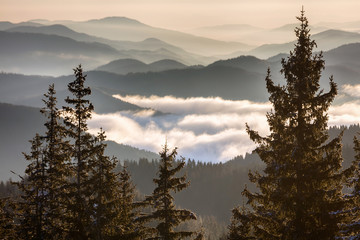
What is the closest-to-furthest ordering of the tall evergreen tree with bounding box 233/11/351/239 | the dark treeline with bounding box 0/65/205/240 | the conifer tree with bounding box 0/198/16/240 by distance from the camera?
1. the tall evergreen tree with bounding box 233/11/351/239
2. the dark treeline with bounding box 0/65/205/240
3. the conifer tree with bounding box 0/198/16/240

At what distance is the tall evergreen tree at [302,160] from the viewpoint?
72.7ft

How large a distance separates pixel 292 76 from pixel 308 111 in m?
1.74

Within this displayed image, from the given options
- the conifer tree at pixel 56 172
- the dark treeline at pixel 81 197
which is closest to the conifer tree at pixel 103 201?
the dark treeline at pixel 81 197

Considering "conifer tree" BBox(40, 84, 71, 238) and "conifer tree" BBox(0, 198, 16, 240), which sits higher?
"conifer tree" BBox(40, 84, 71, 238)

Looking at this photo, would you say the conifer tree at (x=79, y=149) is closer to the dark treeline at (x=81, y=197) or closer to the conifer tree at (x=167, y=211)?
the dark treeline at (x=81, y=197)

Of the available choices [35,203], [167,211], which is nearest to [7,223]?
[35,203]

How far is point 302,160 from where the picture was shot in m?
22.6

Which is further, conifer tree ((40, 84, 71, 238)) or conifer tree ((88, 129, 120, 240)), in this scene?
conifer tree ((40, 84, 71, 238))

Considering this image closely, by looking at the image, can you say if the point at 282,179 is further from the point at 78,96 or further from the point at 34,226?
the point at 34,226

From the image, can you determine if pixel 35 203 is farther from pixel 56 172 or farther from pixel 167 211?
pixel 167 211

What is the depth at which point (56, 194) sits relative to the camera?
2853cm

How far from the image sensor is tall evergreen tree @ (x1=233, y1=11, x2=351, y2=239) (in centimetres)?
2216

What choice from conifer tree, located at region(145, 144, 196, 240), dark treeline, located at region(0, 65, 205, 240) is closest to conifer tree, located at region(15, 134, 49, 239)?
dark treeline, located at region(0, 65, 205, 240)

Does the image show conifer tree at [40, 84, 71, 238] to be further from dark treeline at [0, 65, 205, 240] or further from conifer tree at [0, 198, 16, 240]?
conifer tree at [0, 198, 16, 240]
